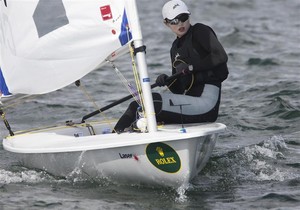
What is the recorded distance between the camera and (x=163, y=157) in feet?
16.8

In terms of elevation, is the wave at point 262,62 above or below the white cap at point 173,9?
below

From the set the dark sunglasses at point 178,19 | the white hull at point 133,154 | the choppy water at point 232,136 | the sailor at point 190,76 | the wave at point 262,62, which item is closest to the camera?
the white hull at point 133,154

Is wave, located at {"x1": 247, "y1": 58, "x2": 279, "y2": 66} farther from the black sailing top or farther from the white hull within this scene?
the white hull

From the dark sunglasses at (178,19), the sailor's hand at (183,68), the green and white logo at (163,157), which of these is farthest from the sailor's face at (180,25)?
the green and white logo at (163,157)

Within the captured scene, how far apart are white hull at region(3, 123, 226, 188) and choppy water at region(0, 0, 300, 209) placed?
119 mm

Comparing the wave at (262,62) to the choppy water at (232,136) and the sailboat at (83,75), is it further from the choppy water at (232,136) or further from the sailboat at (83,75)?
the sailboat at (83,75)

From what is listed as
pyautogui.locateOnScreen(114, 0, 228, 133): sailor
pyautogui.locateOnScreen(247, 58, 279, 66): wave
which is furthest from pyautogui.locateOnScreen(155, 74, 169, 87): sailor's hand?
pyautogui.locateOnScreen(247, 58, 279, 66): wave

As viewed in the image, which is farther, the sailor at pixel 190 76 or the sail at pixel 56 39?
the sailor at pixel 190 76

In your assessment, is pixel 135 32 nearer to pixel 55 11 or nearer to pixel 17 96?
pixel 55 11

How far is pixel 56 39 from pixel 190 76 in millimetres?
1109

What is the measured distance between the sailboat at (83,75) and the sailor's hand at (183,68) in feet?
1.33

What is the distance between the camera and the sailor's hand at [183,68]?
561 centimetres

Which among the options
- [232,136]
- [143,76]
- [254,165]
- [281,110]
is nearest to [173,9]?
[143,76]

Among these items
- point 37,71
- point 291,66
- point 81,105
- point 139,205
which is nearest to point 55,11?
point 37,71
